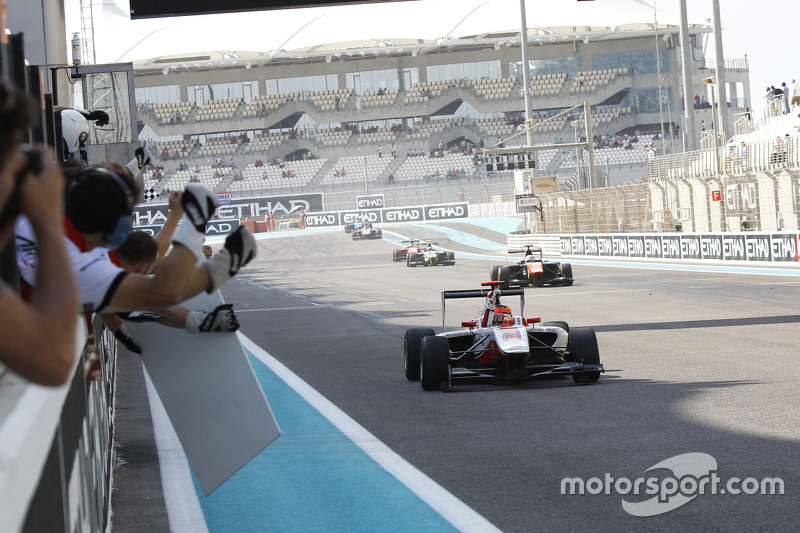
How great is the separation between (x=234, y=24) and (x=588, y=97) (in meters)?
28.7

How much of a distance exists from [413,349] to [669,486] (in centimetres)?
496

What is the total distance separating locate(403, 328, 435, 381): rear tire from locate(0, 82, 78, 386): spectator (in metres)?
8.05

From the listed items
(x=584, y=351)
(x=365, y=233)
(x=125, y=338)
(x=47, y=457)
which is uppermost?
(x=365, y=233)

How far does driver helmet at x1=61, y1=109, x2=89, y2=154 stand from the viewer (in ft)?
24.9

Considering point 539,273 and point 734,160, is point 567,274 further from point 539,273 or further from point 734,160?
point 734,160

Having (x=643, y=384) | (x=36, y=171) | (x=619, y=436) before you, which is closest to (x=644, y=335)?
(x=643, y=384)

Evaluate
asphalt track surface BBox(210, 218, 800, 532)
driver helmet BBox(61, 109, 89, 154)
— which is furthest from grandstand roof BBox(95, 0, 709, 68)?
driver helmet BBox(61, 109, 89, 154)

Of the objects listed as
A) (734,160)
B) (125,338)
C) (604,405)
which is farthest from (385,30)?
(125,338)

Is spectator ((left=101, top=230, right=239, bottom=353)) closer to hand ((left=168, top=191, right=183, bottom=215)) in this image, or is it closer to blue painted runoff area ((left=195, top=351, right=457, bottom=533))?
hand ((left=168, top=191, right=183, bottom=215))

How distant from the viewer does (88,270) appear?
3.45m

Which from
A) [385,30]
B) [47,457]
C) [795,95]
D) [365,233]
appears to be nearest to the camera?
[47,457]

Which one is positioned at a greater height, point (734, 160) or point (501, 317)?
point (734, 160)

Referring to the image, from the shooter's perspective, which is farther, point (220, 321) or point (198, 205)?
point (220, 321)

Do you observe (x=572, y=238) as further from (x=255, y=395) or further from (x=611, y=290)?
(x=255, y=395)
